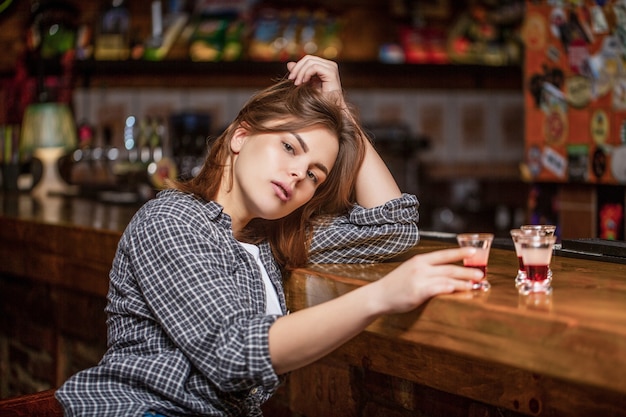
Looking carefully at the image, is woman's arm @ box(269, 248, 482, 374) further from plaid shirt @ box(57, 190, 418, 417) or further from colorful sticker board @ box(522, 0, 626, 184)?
colorful sticker board @ box(522, 0, 626, 184)

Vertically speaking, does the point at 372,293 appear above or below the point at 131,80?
below

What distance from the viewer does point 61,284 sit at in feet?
10.8

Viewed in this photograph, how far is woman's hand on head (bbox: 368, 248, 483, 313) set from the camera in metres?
1.39

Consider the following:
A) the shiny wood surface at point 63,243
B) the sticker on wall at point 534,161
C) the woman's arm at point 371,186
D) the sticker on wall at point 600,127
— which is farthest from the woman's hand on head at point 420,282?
the sticker on wall at point 534,161

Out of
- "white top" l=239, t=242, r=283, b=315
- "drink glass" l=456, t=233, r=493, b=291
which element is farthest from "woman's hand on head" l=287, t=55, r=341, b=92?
"drink glass" l=456, t=233, r=493, b=291

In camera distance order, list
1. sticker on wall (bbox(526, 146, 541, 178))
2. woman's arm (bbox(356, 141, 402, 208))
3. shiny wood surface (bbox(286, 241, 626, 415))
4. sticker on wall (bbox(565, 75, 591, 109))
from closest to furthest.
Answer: shiny wood surface (bbox(286, 241, 626, 415))
woman's arm (bbox(356, 141, 402, 208))
sticker on wall (bbox(565, 75, 591, 109))
sticker on wall (bbox(526, 146, 541, 178))

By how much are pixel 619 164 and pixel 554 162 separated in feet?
1.50

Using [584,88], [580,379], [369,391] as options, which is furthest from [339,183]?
[584,88]

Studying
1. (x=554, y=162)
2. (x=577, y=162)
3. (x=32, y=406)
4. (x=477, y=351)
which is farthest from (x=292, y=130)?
(x=554, y=162)

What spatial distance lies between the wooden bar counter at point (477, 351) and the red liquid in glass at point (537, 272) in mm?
42

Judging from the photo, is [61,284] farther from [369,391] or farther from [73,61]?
[73,61]

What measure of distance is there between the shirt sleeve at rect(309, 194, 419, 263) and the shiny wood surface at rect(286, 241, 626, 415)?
0.06 meters

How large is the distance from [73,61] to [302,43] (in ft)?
4.74

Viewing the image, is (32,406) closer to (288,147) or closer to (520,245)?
(288,147)
